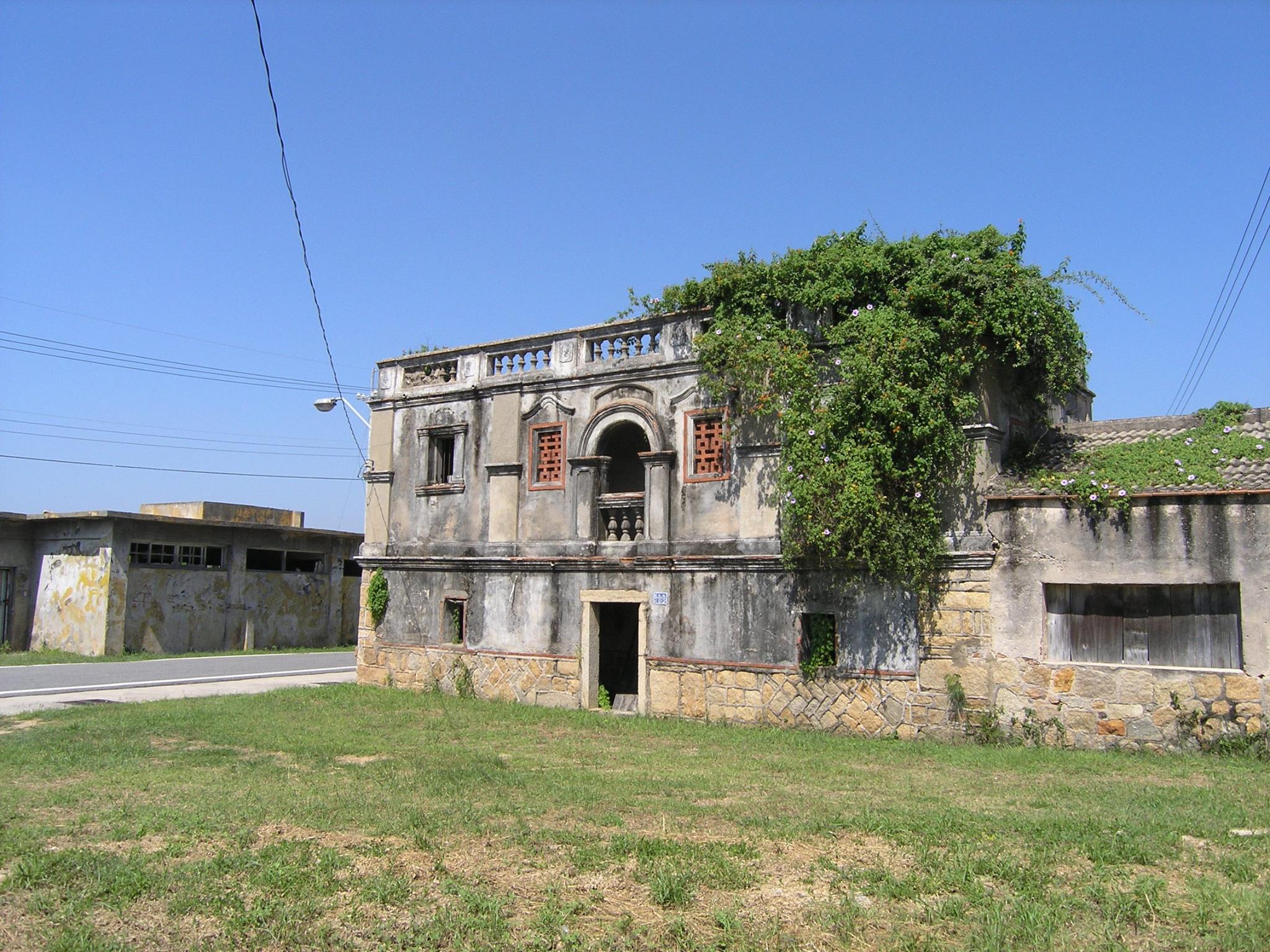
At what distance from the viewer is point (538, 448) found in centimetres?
1855

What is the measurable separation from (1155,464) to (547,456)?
10.1 m

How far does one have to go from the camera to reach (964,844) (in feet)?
25.7

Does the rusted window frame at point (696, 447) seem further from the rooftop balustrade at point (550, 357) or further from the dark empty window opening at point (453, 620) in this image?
the dark empty window opening at point (453, 620)

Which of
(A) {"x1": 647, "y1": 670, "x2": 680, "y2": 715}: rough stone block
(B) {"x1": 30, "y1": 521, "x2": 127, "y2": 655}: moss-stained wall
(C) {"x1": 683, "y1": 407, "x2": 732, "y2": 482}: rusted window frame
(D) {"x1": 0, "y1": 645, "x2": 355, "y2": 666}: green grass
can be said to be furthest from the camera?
(B) {"x1": 30, "y1": 521, "x2": 127, "y2": 655}: moss-stained wall

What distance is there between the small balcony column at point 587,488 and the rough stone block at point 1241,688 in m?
9.78

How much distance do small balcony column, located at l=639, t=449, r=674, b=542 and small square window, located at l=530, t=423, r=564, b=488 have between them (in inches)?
82.0

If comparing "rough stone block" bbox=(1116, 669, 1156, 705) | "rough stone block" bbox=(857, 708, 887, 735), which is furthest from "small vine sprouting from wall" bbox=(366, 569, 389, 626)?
"rough stone block" bbox=(1116, 669, 1156, 705)

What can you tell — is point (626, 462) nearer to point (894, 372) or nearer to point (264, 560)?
point (894, 372)

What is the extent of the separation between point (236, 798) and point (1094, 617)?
10.6 m

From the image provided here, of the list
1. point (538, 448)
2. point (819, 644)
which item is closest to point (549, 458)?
point (538, 448)

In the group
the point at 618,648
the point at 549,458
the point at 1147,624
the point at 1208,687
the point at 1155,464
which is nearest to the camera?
the point at 1208,687

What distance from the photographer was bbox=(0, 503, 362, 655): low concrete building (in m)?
27.7

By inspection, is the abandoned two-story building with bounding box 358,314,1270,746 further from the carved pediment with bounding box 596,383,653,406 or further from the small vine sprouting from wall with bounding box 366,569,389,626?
the small vine sprouting from wall with bounding box 366,569,389,626

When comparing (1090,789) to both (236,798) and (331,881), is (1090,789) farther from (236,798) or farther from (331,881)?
(236,798)
